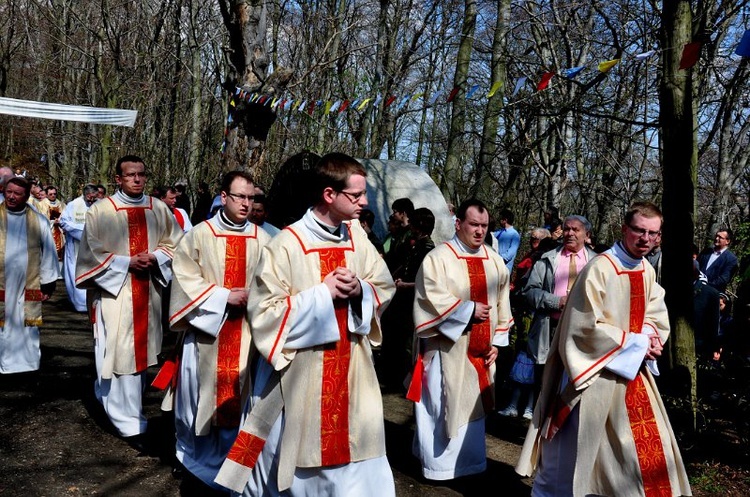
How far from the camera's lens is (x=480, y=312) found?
17.4 ft

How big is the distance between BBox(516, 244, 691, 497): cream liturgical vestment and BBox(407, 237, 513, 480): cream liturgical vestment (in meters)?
0.96

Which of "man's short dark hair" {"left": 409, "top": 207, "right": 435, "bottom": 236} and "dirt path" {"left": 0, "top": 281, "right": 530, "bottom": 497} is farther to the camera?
"man's short dark hair" {"left": 409, "top": 207, "right": 435, "bottom": 236}

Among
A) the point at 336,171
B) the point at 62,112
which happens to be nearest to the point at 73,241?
the point at 62,112

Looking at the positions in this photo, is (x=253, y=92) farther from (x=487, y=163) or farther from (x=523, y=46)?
(x=523, y=46)

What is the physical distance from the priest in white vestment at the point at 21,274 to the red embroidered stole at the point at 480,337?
178 inches

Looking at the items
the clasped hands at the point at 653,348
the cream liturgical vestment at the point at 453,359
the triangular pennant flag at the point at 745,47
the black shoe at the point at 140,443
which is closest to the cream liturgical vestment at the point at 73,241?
the black shoe at the point at 140,443

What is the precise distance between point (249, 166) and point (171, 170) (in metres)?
14.2

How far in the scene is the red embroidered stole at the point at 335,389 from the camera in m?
3.80

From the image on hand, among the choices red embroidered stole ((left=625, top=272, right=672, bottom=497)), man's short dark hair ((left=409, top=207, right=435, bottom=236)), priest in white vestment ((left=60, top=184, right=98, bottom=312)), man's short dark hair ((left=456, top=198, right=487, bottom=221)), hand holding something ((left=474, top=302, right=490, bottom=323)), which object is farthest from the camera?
priest in white vestment ((left=60, top=184, right=98, bottom=312))

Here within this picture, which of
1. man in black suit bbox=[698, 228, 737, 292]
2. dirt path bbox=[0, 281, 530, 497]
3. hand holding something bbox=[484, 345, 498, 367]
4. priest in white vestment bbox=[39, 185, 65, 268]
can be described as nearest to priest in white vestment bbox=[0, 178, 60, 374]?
dirt path bbox=[0, 281, 530, 497]

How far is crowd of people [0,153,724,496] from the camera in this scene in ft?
12.5

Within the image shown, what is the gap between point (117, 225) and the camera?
620 cm

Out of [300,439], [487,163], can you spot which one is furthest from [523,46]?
[300,439]

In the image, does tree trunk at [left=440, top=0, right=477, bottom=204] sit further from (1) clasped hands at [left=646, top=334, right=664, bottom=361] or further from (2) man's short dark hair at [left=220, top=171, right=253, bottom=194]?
(1) clasped hands at [left=646, top=334, right=664, bottom=361]
